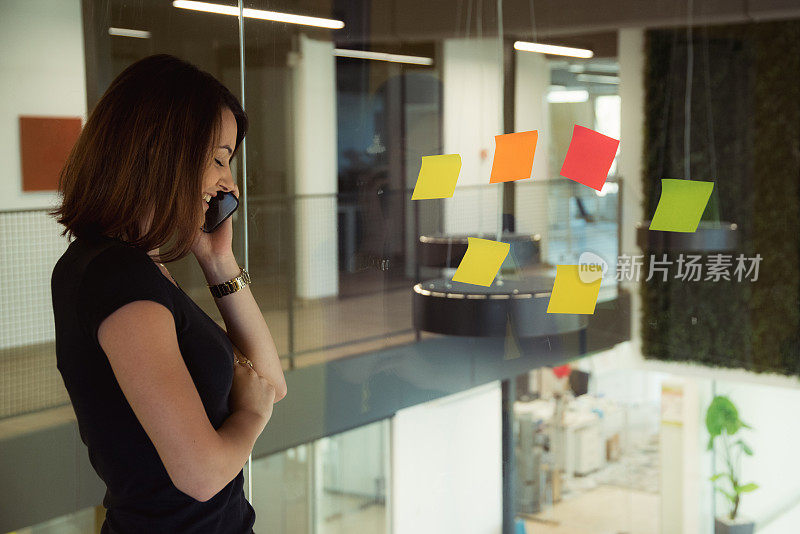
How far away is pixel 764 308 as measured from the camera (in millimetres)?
1553

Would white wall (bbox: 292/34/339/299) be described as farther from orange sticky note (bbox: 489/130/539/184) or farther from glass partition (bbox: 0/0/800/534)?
orange sticky note (bbox: 489/130/539/184)

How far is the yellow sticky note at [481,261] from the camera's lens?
176 centimetres

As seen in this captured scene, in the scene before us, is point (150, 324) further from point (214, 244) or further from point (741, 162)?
point (741, 162)

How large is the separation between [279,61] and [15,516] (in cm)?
181

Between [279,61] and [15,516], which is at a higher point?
[279,61]

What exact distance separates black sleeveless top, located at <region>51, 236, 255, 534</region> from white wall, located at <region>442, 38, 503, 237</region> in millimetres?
709

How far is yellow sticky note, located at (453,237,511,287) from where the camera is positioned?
5.76ft

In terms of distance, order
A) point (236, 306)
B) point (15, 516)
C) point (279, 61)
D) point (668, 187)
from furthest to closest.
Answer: point (15, 516) < point (279, 61) < point (668, 187) < point (236, 306)

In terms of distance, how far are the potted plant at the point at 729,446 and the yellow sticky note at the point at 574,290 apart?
0.97 feet

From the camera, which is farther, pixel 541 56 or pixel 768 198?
pixel 541 56

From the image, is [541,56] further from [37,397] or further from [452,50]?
[37,397]

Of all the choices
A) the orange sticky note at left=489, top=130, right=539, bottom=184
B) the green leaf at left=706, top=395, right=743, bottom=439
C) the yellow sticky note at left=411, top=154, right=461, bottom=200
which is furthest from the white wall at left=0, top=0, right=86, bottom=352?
the green leaf at left=706, top=395, right=743, bottom=439

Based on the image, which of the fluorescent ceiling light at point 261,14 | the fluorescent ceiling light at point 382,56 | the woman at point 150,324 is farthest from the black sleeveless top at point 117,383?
the fluorescent ceiling light at point 261,14

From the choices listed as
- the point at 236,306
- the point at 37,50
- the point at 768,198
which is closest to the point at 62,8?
the point at 37,50
